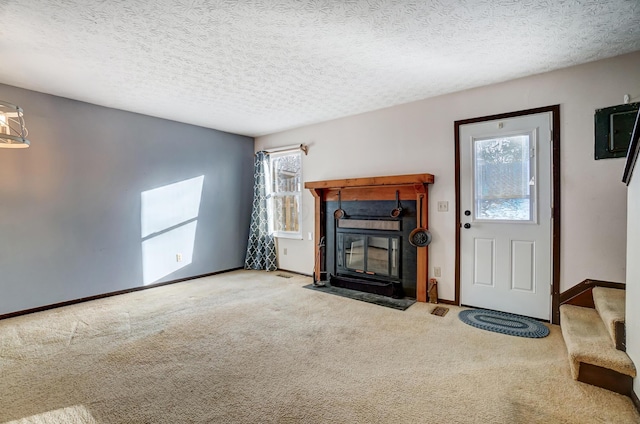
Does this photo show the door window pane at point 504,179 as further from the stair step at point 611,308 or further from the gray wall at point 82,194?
the gray wall at point 82,194

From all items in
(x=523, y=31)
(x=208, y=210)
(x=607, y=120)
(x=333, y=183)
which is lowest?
(x=208, y=210)

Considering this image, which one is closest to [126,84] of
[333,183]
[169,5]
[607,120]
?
[169,5]

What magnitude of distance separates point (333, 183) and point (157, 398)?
3.14 m

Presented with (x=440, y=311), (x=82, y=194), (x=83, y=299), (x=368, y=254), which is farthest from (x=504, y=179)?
(x=83, y=299)

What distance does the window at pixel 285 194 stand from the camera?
5.13m

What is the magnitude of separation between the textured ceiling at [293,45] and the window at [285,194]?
5.48ft

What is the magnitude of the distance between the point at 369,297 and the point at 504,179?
2.05 metres

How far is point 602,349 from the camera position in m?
1.99

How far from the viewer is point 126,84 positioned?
3197 mm

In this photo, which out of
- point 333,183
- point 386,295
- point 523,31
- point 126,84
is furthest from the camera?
point 333,183

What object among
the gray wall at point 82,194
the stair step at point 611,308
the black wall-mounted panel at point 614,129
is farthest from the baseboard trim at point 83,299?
the black wall-mounted panel at point 614,129

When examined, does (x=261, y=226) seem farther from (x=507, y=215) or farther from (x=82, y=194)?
(x=507, y=215)

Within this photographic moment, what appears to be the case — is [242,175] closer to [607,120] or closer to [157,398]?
[157,398]

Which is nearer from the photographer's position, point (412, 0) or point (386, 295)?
point (412, 0)
